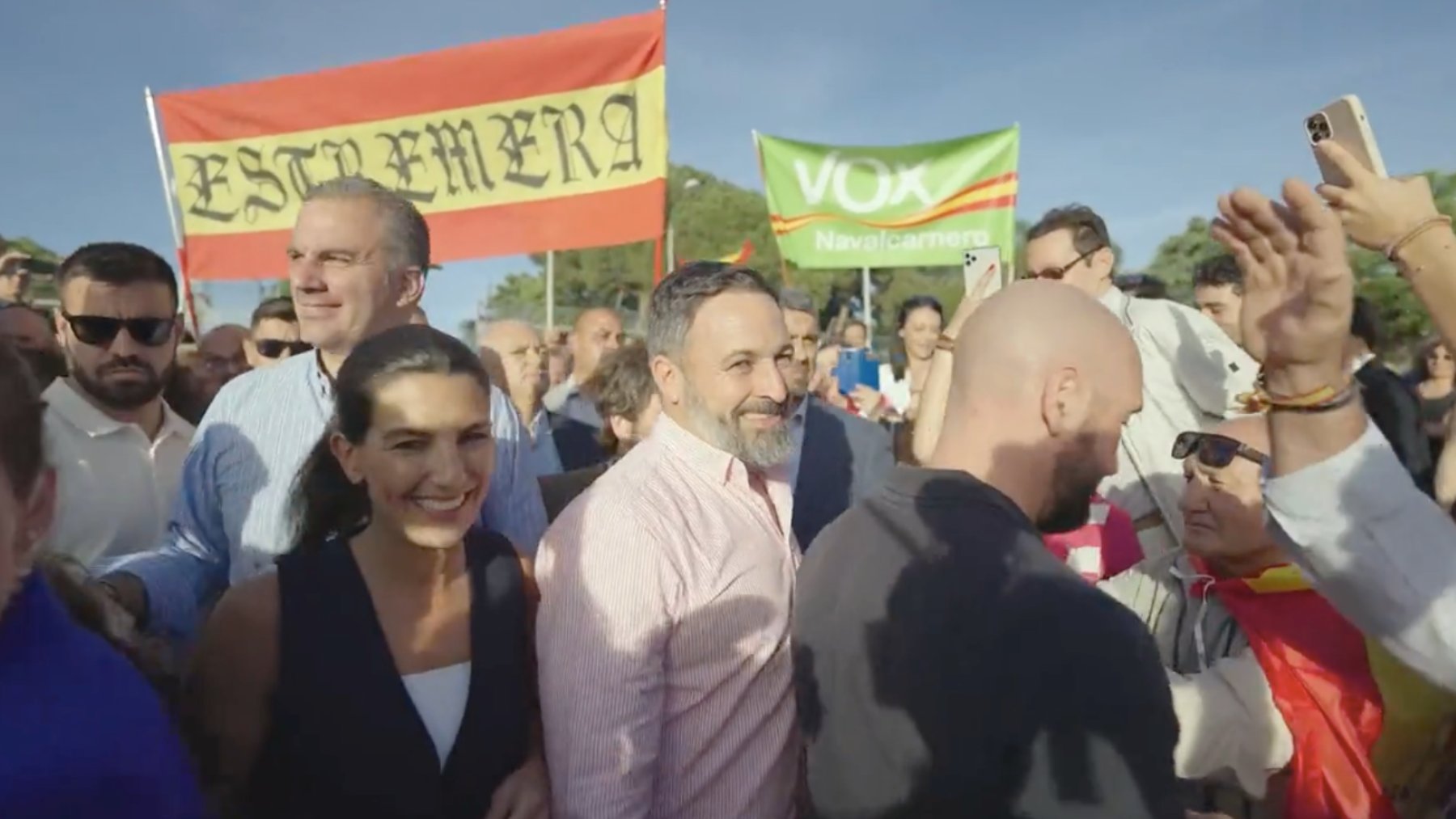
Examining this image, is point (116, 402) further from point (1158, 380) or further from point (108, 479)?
point (1158, 380)

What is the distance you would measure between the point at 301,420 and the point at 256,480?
0.54ft

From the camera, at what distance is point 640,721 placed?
1701 millimetres

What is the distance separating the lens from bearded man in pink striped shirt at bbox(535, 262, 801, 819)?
1694 millimetres

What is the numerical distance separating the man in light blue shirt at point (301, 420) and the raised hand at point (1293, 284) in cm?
144

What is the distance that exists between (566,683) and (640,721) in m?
0.14

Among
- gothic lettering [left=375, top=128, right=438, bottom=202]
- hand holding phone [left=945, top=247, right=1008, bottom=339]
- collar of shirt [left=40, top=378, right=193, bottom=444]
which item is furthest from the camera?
gothic lettering [left=375, top=128, right=438, bottom=202]

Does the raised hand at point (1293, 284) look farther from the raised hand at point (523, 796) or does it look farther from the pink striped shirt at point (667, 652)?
the raised hand at point (523, 796)

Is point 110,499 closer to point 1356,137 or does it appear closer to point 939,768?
point 939,768

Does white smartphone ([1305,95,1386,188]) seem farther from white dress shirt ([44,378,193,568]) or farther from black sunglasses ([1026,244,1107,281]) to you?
white dress shirt ([44,378,193,568])

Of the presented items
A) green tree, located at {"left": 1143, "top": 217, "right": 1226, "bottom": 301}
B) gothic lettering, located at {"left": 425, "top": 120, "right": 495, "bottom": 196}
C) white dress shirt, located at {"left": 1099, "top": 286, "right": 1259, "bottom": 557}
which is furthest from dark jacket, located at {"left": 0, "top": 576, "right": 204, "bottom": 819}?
green tree, located at {"left": 1143, "top": 217, "right": 1226, "bottom": 301}

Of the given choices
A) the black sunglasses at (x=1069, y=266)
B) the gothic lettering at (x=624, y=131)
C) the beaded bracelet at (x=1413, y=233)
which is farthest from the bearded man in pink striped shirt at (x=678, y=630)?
the gothic lettering at (x=624, y=131)

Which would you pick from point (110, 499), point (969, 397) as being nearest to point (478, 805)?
point (969, 397)

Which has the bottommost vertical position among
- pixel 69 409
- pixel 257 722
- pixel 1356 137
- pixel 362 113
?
pixel 257 722

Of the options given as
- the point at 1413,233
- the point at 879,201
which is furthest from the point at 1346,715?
the point at 879,201
